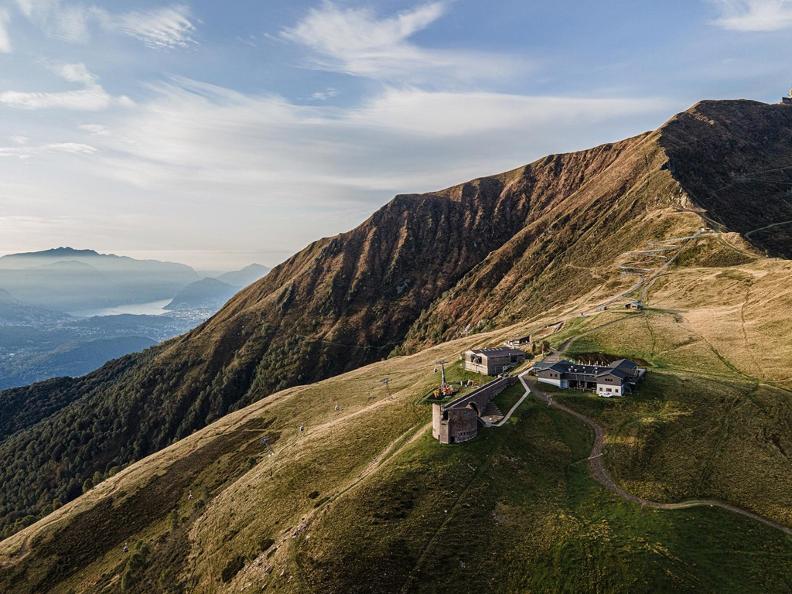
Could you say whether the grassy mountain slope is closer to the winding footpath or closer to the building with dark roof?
the winding footpath

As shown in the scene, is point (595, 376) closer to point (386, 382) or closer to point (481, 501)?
point (481, 501)

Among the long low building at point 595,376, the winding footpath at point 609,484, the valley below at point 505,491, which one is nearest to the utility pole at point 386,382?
the valley below at point 505,491

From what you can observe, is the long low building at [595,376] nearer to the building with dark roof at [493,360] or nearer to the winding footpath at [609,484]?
the winding footpath at [609,484]

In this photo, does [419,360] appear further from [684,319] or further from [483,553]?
[483,553]

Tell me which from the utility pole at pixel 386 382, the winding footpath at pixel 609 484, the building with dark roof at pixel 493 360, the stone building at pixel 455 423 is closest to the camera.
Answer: the winding footpath at pixel 609 484

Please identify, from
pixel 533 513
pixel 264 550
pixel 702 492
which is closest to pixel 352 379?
pixel 264 550

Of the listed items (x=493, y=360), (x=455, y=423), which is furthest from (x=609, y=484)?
(x=493, y=360)
